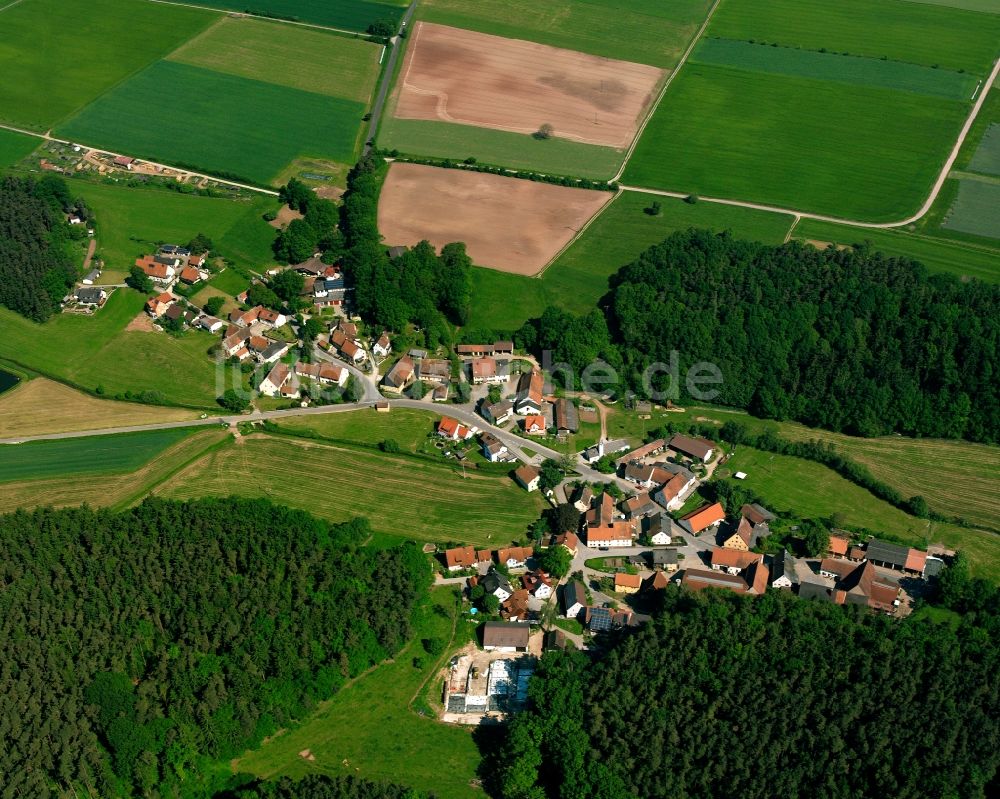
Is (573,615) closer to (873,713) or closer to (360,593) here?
(360,593)

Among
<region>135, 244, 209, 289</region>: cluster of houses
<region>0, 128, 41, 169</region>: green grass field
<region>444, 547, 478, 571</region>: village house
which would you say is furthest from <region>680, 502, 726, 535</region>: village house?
<region>0, 128, 41, 169</region>: green grass field

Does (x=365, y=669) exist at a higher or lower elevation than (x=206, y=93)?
lower

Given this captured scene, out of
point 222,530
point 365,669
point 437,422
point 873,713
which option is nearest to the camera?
point 873,713

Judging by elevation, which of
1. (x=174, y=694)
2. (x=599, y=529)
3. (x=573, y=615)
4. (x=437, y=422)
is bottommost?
(x=174, y=694)

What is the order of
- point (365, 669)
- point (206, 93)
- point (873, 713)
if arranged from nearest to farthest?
1. point (873, 713)
2. point (365, 669)
3. point (206, 93)

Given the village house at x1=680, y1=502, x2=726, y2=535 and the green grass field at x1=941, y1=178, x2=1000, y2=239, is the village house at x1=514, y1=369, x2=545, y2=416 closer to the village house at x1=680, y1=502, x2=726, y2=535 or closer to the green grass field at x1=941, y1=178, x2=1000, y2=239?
the village house at x1=680, y1=502, x2=726, y2=535

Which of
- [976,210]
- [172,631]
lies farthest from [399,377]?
[976,210]

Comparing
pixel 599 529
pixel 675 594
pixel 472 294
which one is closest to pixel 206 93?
pixel 472 294

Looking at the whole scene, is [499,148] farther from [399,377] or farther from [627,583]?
[627,583]
